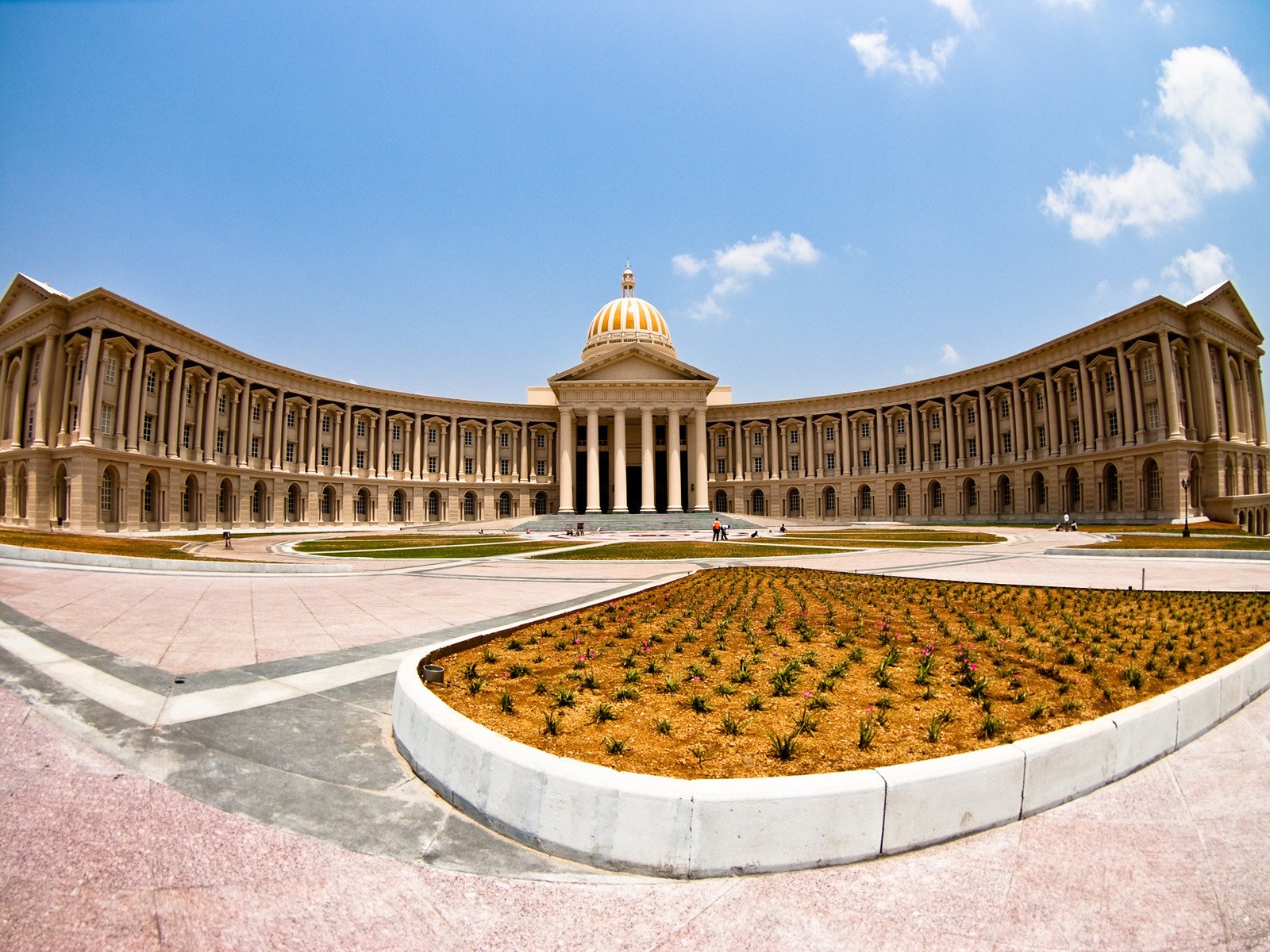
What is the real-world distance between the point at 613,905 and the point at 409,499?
7587 centimetres

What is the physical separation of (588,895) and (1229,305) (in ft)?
244

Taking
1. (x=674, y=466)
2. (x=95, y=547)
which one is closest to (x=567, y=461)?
(x=674, y=466)

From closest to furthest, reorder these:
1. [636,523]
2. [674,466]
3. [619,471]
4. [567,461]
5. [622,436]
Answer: [636,523] < [619,471] < [674,466] < [622,436] < [567,461]

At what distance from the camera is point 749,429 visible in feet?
265

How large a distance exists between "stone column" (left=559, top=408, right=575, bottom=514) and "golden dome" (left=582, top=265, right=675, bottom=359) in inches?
762

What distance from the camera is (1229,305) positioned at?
5406cm

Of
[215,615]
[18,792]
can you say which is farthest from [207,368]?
[18,792]

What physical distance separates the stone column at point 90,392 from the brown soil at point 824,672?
48.9 m

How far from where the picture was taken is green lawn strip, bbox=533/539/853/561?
26.1 m

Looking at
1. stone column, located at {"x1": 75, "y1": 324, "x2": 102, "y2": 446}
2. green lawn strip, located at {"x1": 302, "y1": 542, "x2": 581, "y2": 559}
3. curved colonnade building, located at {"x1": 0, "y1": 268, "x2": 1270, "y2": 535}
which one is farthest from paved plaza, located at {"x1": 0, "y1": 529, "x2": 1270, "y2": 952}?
curved colonnade building, located at {"x1": 0, "y1": 268, "x2": 1270, "y2": 535}

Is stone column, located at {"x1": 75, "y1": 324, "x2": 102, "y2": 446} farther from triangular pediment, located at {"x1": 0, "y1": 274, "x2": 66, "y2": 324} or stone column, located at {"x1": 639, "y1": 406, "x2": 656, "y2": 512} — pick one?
stone column, located at {"x1": 639, "y1": 406, "x2": 656, "y2": 512}

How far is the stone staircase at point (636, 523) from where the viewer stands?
183 feet

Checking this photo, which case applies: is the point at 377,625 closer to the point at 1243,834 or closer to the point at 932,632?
the point at 932,632

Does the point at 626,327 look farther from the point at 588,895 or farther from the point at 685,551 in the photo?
the point at 588,895
